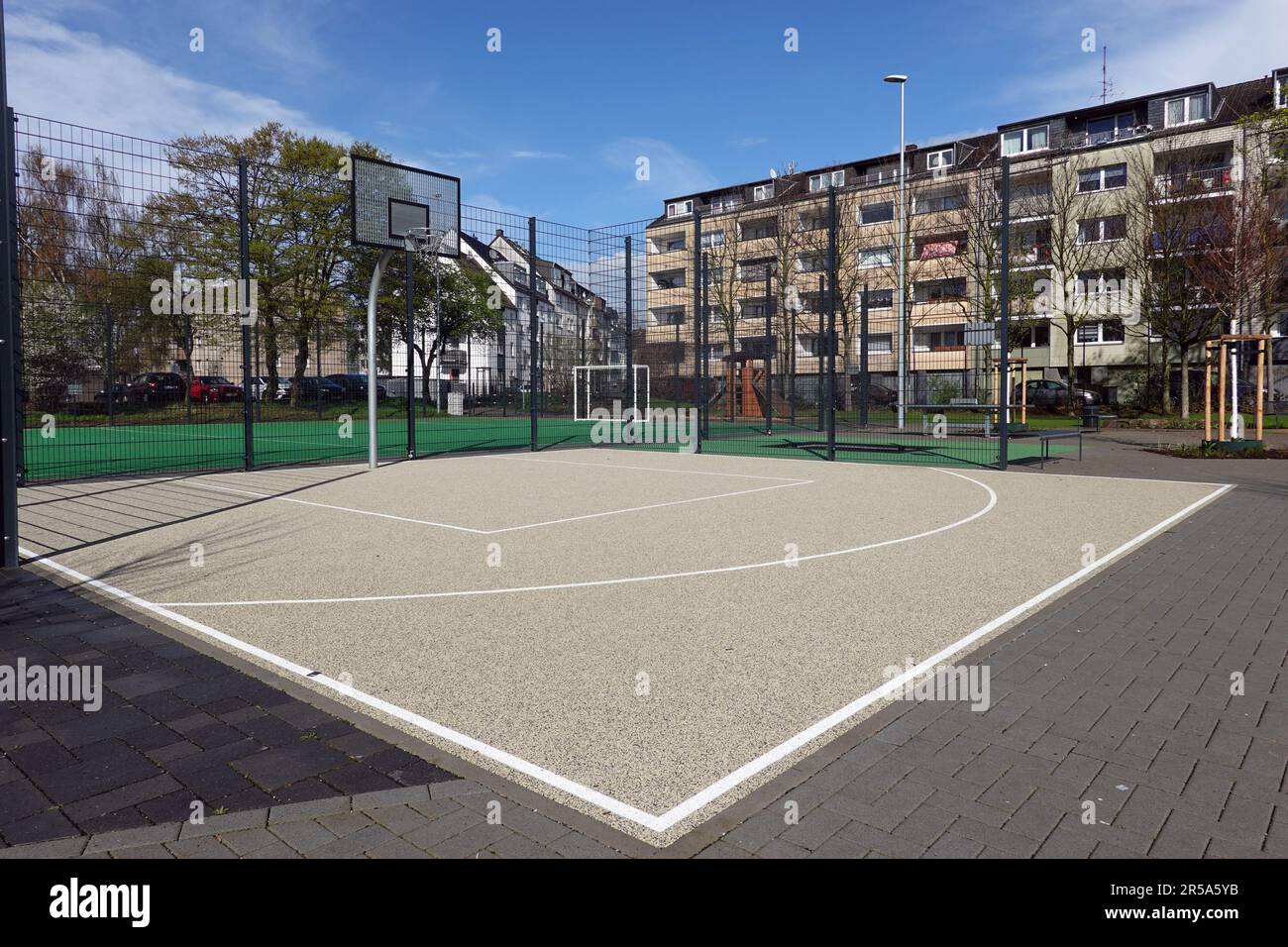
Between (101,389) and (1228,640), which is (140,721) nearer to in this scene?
(1228,640)

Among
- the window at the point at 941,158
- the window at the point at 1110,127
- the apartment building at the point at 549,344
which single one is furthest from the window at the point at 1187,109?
the apartment building at the point at 549,344

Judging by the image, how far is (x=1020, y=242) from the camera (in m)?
37.4

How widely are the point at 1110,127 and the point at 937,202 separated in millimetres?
15544

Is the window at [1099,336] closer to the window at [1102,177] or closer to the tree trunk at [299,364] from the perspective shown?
the window at [1102,177]

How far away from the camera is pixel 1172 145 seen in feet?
143

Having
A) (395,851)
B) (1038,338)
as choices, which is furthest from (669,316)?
(1038,338)

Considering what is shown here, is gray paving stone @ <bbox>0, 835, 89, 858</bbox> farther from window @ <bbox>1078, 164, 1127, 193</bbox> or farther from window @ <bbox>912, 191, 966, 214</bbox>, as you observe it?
window @ <bbox>1078, 164, 1127, 193</bbox>

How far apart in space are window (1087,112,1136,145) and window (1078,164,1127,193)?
211 centimetres

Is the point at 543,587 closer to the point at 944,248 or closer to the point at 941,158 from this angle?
the point at 944,248

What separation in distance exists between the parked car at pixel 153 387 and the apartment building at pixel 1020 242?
12283 mm

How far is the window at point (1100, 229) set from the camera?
4266 centimetres

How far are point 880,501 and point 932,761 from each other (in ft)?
28.5

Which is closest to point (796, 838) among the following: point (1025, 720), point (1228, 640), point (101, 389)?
point (1025, 720)

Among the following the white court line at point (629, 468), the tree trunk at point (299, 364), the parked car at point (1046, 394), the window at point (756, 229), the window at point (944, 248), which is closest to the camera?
the white court line at point (629, 468)
